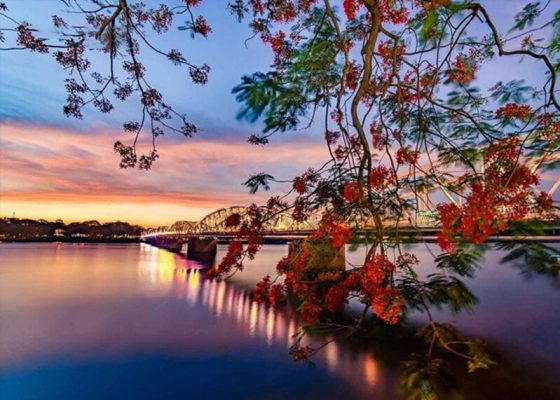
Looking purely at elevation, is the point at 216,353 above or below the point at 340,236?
below

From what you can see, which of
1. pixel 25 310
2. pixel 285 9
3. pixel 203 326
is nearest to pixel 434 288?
pixel 285 9

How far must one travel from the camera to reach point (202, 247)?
227ft

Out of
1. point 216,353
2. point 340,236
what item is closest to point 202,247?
point 216,353

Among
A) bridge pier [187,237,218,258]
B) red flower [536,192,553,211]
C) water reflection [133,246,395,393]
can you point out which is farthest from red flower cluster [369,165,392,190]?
bridge pier [187,237,218,258]

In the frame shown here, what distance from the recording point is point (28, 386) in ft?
37.0

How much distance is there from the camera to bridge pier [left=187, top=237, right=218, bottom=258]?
224 feet

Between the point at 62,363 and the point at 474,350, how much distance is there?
14695 millimetres

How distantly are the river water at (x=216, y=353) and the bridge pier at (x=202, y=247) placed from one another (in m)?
41.8

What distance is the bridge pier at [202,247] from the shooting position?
68.4 m

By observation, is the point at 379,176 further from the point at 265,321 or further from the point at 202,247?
the point at 202,247

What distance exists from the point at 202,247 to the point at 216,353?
185ft

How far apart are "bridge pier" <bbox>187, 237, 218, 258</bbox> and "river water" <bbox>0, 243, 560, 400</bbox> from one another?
41848 millimetres

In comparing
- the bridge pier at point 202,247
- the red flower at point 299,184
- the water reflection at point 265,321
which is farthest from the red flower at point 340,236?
the bridge pier at point 202,247

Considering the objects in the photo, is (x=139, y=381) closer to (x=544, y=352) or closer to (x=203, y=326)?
(x=203, y=326)
